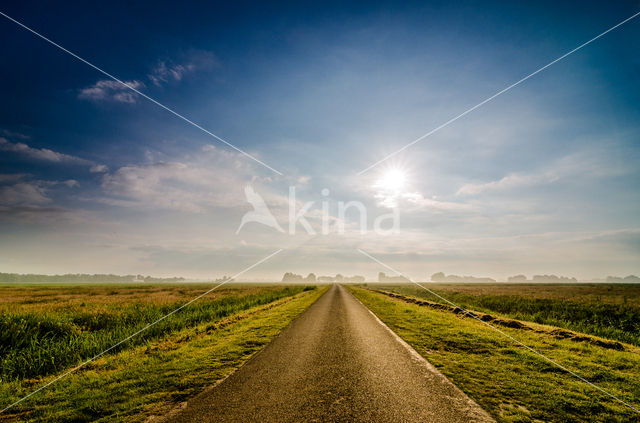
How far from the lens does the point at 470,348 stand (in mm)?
9484

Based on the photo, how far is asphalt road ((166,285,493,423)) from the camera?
4.54m

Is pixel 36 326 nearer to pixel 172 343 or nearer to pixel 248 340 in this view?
pixel 172 343

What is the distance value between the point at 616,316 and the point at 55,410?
30.9m

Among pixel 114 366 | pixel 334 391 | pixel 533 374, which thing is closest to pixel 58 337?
pixel 114 366

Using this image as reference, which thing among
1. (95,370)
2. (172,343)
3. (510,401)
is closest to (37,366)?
(95,370)

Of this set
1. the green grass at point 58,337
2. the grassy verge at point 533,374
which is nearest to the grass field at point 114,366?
the green grass at point 58,337

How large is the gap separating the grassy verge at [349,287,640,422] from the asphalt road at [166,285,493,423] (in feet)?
2.19

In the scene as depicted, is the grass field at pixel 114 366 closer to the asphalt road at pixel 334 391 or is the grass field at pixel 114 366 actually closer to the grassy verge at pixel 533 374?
the asphalt road at pixel 334 391

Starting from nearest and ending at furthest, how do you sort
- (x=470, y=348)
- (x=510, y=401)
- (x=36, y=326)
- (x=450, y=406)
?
(x=450, y=406) < (x=510, y=401) < (x=470, y=348) < (x=36, y=326)

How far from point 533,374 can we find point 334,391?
5.46m


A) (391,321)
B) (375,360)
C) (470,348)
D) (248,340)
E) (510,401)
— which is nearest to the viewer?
(510,401)

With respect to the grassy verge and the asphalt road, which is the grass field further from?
the grassy verge

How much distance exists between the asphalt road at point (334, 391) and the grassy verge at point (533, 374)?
0.67 meters

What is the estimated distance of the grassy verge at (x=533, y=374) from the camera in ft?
16.8
